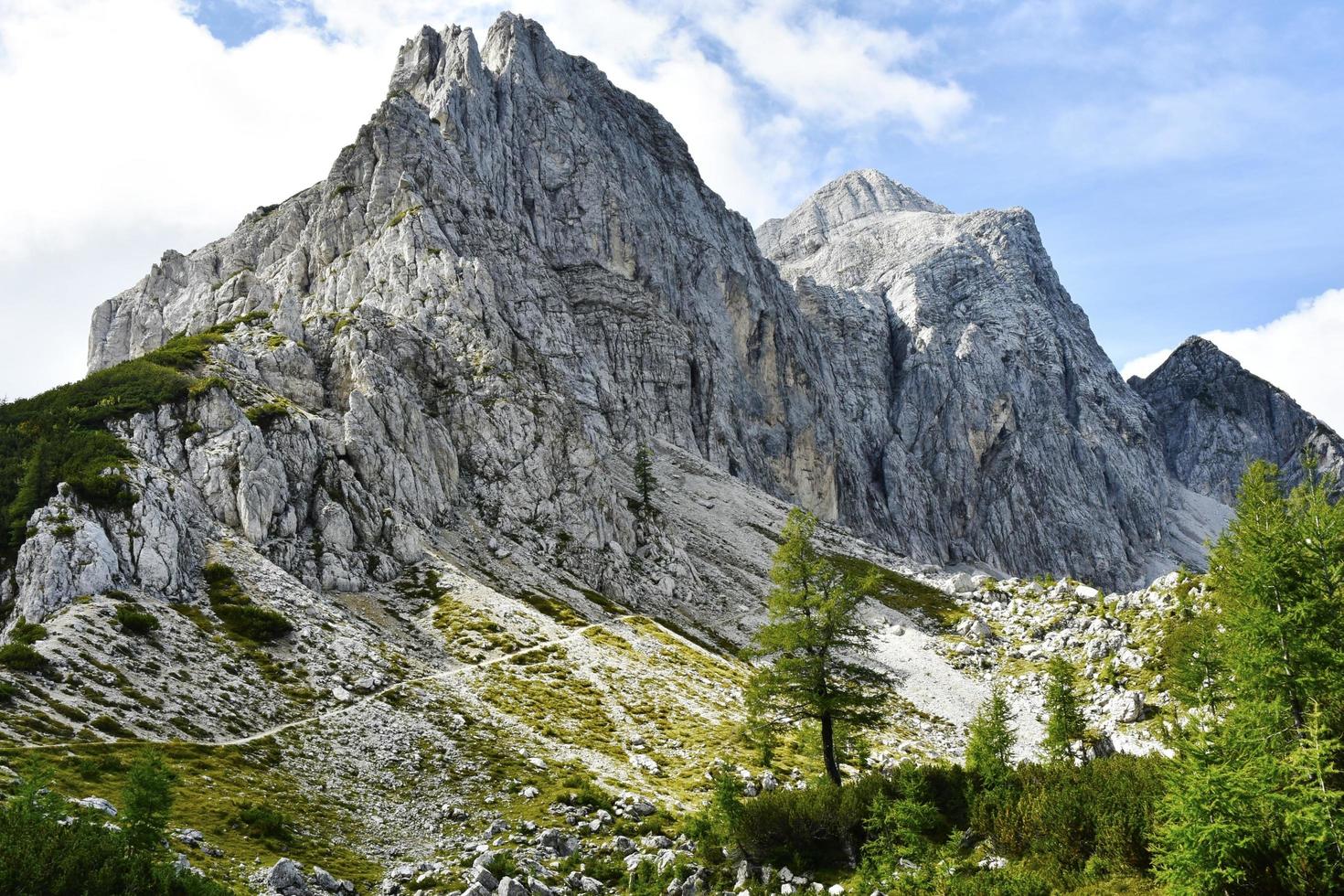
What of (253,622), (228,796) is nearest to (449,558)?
(253,622)

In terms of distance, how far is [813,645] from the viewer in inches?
1270

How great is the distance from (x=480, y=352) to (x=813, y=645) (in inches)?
2956

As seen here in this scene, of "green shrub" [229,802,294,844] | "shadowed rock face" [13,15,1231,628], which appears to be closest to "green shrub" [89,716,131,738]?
"green shrub" [229,802,294,844]

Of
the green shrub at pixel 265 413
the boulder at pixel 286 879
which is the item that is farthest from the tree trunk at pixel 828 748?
the green shrub at pixel 265 413

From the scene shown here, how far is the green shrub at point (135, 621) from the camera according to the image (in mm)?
38719

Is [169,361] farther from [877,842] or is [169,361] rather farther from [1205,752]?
[1205,752]

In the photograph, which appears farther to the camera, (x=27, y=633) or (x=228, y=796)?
(x=27, y=633)

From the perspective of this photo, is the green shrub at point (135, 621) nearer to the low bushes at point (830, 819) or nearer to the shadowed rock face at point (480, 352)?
the shadowed rock face at point (480, 352)

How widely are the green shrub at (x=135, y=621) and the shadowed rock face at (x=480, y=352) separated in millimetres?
2871

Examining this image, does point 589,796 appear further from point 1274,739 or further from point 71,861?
point 1274,739

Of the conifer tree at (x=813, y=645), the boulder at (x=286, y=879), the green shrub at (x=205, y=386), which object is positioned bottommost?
the boulder at (x=286, y=879)

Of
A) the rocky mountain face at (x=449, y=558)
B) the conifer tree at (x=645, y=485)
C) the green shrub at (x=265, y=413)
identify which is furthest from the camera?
the conifer tree at (x=645, y=485)

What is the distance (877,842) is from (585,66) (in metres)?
196

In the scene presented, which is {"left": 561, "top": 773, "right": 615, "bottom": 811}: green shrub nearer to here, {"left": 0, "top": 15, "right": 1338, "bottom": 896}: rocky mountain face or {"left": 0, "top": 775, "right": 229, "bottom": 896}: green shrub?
{"left": 0, "top": 15, "right": 1338, "bottom": 896}: rocky mountain face
